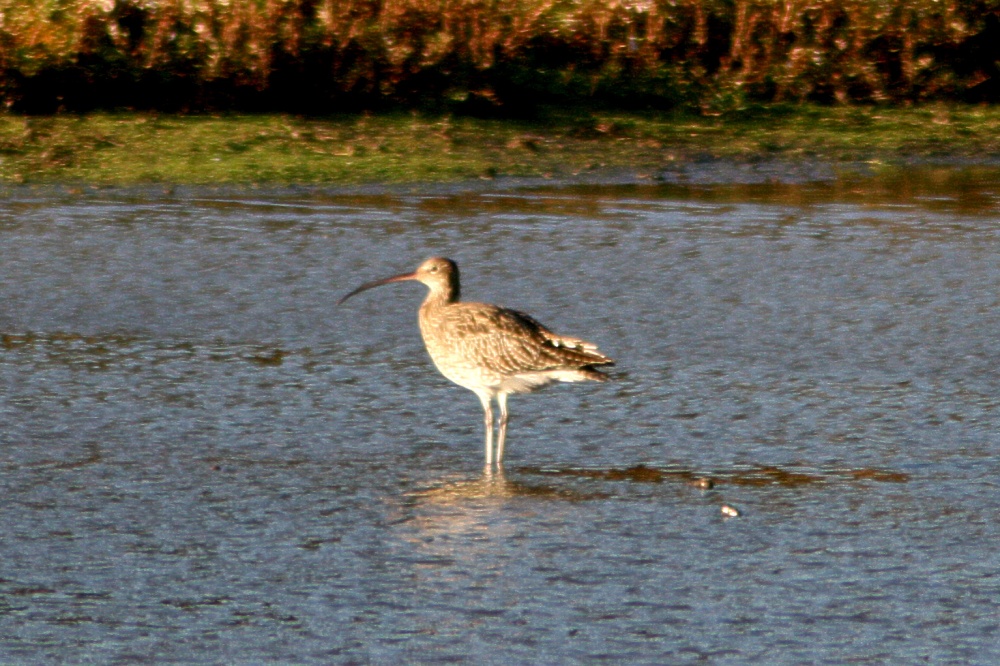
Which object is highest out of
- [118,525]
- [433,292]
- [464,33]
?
[464,33]

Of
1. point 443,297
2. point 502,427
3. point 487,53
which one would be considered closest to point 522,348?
point 502,427

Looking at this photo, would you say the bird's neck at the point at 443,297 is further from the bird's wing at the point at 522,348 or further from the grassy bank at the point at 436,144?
the grassy bank at the point at 436,144

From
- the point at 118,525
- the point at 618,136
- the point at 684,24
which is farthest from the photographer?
the point at 684,24

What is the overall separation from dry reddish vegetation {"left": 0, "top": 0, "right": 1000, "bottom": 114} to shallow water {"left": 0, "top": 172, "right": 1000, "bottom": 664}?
247 cm

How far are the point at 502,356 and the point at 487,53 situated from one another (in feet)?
28.1

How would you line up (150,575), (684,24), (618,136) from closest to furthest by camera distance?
(150,575)
(618,136)
(684,24)

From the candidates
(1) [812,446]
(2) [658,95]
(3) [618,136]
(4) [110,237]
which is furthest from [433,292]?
(2) [658,95]

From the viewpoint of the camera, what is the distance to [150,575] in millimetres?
5914

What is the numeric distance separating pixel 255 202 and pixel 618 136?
3.61 metres

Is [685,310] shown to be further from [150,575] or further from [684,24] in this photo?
[684,24]

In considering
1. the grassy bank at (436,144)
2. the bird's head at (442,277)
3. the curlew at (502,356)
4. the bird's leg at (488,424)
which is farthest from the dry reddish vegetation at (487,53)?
the bird's leg at (488,424)

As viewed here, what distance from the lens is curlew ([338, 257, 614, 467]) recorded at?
7477 millimetres

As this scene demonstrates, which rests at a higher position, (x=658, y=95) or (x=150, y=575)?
(x=658, y=95)

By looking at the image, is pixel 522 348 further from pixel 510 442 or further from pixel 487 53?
pixel 487 53
